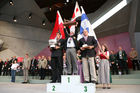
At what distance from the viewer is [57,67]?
383 centimetres

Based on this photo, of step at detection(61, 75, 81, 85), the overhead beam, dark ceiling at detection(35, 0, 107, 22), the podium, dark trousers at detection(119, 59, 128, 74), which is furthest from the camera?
dark ceiling at detection(35, 0, 107, 22)

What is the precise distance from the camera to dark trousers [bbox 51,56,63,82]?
12.1ft

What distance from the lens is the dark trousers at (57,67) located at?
370cm

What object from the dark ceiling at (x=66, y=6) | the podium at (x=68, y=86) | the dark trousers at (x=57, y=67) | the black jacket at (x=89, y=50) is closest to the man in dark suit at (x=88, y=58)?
the black jacket at (x=89, y=50)

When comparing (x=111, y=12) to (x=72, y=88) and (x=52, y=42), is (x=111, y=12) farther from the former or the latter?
(x=72, y=88)

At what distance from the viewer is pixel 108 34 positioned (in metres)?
10.1

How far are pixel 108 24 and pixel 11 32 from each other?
319 inches

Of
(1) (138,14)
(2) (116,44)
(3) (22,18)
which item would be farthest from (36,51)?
(1) (138,14)

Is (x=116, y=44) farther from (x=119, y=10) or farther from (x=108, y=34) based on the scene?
(x=119, y=10)

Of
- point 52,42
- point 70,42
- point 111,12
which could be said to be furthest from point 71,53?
point 111,12

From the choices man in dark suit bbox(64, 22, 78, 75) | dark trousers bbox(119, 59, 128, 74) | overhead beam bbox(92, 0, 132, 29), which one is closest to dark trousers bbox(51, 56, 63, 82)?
man in dark suit bbox(64, 22, 78, 75)

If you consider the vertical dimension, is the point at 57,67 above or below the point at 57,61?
below

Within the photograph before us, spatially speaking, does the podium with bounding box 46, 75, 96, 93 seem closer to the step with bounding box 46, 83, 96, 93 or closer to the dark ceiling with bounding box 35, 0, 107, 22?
the step with bounding box 46, 83, 96, 93

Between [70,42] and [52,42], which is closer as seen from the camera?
[70,42]
